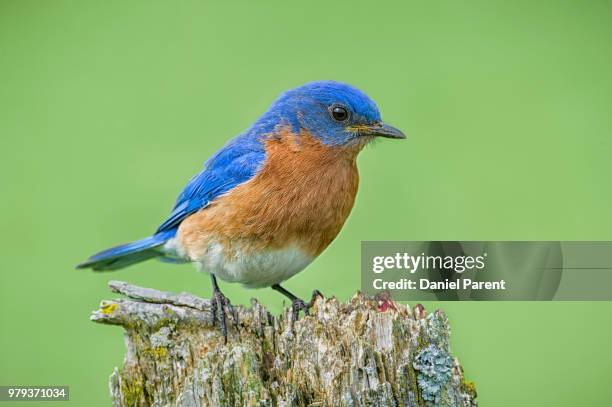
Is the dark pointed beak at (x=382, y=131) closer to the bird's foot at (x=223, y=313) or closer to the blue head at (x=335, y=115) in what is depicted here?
the blue head at (x=335, y=115)

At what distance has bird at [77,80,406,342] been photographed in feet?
20.4

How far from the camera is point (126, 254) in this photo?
7.18m

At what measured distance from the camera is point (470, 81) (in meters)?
10.9

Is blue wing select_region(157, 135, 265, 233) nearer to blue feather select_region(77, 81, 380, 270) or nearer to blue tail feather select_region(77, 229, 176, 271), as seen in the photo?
blue feather select_region(77, 81, 380, 270)

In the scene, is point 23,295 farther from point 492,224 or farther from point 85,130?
point 492,224

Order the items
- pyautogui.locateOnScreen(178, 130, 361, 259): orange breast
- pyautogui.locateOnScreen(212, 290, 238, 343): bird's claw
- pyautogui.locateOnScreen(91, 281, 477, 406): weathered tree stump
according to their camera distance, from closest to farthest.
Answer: pyautogui.locateOnScreen(91, 281, 477, 406): weathered tree stump, pyautogui.locateOnScreen(212, 290, 238, 343): bird's claw, pyautogui.locateOnScreen(178, 130, 361, 259): orange breast

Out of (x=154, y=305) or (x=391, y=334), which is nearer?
(x=391, y=334)

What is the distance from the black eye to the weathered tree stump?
158cm

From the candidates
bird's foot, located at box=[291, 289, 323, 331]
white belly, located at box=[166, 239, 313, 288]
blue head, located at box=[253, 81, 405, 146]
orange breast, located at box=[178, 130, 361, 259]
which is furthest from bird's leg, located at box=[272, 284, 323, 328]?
blue head, located at box=[253, 81, 405, 146]

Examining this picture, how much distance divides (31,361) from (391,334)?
4189mm

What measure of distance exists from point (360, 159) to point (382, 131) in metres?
3.20

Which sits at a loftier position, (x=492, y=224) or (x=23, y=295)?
(x=492, y=224)

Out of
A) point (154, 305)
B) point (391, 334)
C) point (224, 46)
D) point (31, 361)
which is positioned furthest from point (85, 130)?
point (391, 334)

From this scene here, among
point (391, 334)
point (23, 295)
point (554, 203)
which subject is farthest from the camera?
point (554, 203)
